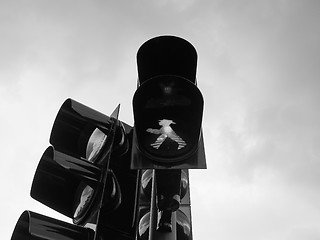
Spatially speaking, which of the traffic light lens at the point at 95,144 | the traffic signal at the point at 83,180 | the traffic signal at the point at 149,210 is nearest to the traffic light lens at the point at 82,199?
the traffic signal at the point at 83,180

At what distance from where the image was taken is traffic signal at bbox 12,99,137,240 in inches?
85.7

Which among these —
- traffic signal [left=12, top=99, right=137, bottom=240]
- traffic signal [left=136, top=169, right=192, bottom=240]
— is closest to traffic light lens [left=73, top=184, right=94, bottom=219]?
traffic signal [left=12, top=99, right=137, bottom=240]

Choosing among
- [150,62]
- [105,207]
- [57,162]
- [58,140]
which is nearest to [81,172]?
[57,162]

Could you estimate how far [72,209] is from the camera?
2467 millimetres

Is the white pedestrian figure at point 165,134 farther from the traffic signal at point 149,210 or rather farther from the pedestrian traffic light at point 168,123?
the traffic signal at point 149,210

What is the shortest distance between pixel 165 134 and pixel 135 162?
198 millimetres

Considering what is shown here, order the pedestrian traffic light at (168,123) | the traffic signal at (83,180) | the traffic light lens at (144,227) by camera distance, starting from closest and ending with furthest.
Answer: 1. the pedestrian traffic light at (168,123)
2. the traffic signal at (83,180)
3. the traffic light lens at (144,227)

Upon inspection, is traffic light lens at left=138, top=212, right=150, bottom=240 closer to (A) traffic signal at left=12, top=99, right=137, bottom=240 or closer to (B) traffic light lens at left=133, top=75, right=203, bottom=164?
(A) traffic signal at left=12, top=99, right=137, bottom=240

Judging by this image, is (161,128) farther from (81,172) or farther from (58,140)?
(58,140)

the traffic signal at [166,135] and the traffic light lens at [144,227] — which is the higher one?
the traffic signal at [166,135]

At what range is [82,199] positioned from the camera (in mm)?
2352

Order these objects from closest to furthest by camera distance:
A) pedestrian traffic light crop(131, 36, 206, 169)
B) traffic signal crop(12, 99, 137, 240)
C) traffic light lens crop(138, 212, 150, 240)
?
pedestrian traffic light crop(131, 36, 206, 169) → traffic signal crop(12, 99, 137, 240) → traffic light lens crop(138, 212, 150, 240)

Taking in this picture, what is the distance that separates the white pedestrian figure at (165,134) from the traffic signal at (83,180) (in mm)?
392

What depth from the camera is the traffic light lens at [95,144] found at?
2.53 meters
